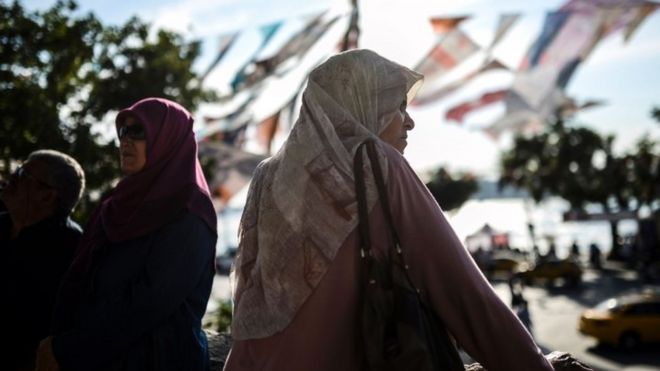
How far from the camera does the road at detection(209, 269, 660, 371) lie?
12.4 meters

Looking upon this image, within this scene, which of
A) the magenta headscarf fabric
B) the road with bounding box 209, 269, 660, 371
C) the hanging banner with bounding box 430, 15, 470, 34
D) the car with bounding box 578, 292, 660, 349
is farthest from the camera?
the car with bounding box 578, 292, 660, 349

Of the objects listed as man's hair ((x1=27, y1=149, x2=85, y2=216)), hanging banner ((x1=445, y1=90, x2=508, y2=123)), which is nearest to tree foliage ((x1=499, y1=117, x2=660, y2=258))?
hanging banner ((x1=445, y1=90, x2=508, y2=123))

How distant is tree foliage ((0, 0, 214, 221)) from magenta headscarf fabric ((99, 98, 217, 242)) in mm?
3918

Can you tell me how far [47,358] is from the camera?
1.79 metres

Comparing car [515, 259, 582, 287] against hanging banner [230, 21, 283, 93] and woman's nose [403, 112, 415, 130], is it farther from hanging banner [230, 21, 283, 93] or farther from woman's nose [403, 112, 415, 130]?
woman's nose [403, 112, 415, 130]

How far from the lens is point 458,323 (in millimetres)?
1340

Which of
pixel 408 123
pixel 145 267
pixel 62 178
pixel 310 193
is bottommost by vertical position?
pixel 145 267

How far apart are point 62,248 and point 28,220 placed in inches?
7.1

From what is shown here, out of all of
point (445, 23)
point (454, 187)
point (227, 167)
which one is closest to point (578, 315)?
point (445, 23)

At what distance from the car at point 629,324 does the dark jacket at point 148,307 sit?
1352 centimetres

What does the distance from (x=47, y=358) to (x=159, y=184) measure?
0.61 meters

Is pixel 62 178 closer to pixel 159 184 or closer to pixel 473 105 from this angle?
pixel 159 184

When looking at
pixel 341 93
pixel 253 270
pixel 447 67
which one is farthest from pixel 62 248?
pixel 447 67

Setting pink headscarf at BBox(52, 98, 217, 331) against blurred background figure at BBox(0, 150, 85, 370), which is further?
blurred background figure at BBox(0, 150, 85, 370)
